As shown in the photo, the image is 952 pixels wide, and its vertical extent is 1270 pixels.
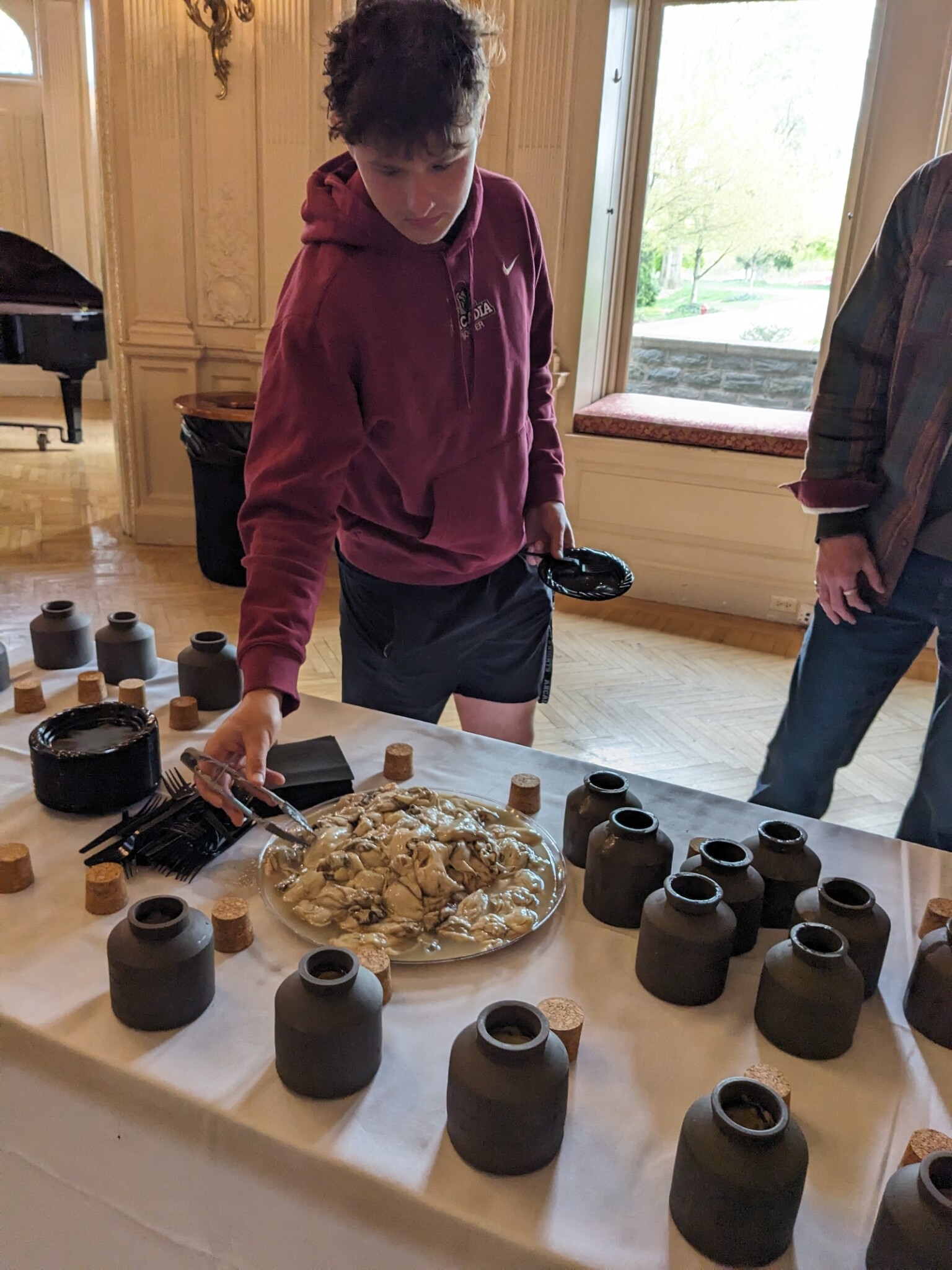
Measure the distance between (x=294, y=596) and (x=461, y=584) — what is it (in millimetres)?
416

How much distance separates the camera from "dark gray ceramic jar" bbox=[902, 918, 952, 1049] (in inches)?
35.9

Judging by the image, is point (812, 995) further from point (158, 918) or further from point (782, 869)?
point (158, 918)

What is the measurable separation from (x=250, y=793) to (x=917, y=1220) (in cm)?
81

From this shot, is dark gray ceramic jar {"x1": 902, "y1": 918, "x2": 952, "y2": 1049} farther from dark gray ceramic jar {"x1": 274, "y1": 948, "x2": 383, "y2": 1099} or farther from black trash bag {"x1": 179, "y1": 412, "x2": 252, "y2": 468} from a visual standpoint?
black trash bag {"x1": 179, "y1": 412, "x2": 252, "y2": 468}

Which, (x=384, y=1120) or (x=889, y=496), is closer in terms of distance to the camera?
(x=384, y=1120)

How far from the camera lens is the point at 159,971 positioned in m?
0.87

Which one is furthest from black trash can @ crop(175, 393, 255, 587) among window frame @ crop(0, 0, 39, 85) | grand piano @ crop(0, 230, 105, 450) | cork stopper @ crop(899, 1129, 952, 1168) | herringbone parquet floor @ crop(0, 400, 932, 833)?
window frame @ crop(0, 0, 39, 85)

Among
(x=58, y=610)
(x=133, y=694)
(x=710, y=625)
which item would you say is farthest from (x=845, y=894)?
(x=710, y=625)

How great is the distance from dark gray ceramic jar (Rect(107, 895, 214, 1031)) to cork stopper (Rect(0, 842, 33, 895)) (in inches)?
8.4

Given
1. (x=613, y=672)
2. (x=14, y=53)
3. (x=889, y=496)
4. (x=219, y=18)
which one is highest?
(x=14, y=53)

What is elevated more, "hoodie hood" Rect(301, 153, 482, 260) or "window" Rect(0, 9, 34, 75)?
"window" Rect(0, 9, 34, 75)

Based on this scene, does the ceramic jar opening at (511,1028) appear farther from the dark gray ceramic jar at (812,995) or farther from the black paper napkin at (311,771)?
the black paper napkin at (311,771)

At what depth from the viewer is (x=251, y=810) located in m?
1.17

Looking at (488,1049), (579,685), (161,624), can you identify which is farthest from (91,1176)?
(161,624)
